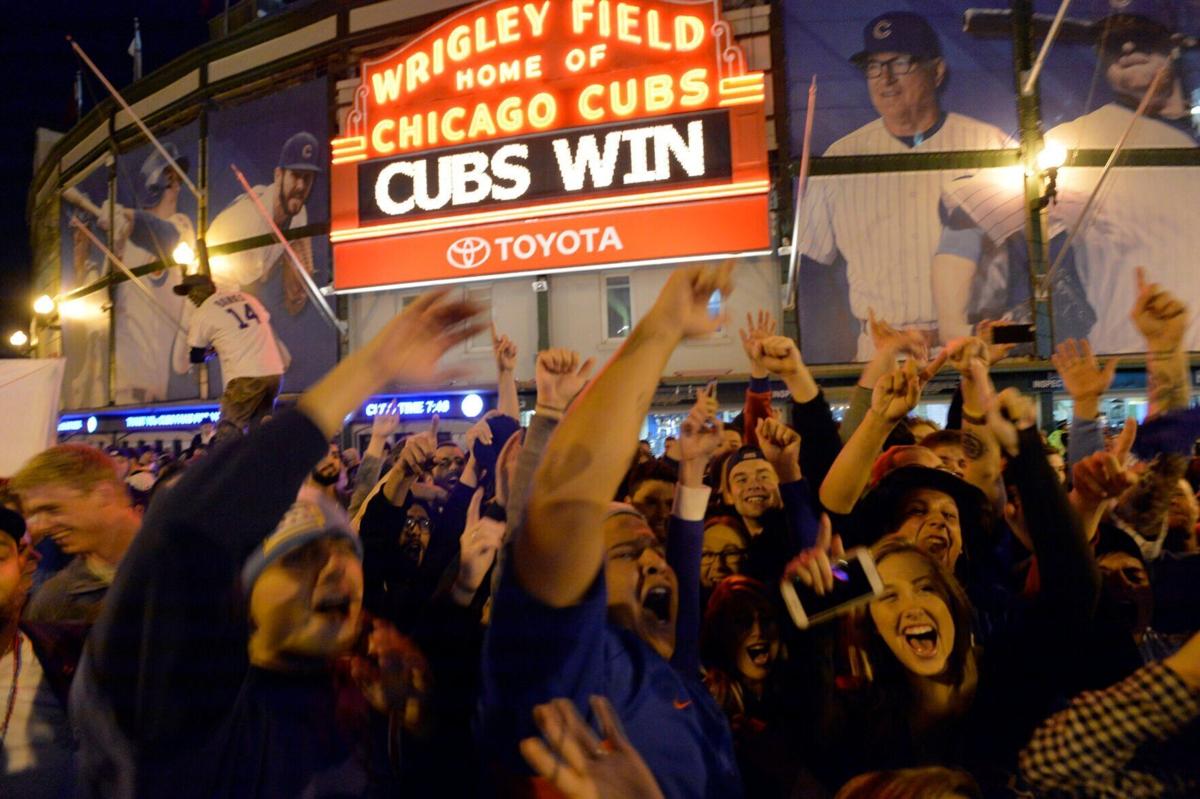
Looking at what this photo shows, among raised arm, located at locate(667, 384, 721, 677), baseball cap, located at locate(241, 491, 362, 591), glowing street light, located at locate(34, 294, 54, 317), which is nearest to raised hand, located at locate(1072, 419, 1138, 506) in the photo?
raised arm, located at locate(667, 384, 721, 677)

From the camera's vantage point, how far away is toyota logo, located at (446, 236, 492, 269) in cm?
1367

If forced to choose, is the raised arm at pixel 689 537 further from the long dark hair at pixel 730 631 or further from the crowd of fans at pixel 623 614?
the long dark hair at pixel 730 631

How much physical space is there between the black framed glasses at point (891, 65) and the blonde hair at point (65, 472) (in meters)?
14.6

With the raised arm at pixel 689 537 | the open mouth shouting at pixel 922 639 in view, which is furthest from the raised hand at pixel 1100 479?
the raised arm at pixel 689 537

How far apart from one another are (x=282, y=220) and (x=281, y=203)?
1.28ft

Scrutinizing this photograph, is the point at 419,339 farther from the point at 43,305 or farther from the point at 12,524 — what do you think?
A: the point at 43,305

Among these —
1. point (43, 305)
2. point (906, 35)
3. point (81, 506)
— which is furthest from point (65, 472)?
point (43, 305)

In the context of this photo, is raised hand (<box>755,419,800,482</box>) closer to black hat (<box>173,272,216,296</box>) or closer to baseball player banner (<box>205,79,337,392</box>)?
black hat (<box>173,272,216,296</box>)

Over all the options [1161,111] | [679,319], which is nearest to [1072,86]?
[1161,111]

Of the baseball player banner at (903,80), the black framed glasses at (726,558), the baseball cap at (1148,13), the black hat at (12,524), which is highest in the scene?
the baseball cap at (1148,13)

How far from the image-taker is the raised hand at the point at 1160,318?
110 inches

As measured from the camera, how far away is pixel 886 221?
13.9 m

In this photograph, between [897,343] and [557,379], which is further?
[897,343]

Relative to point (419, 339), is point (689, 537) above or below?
below
